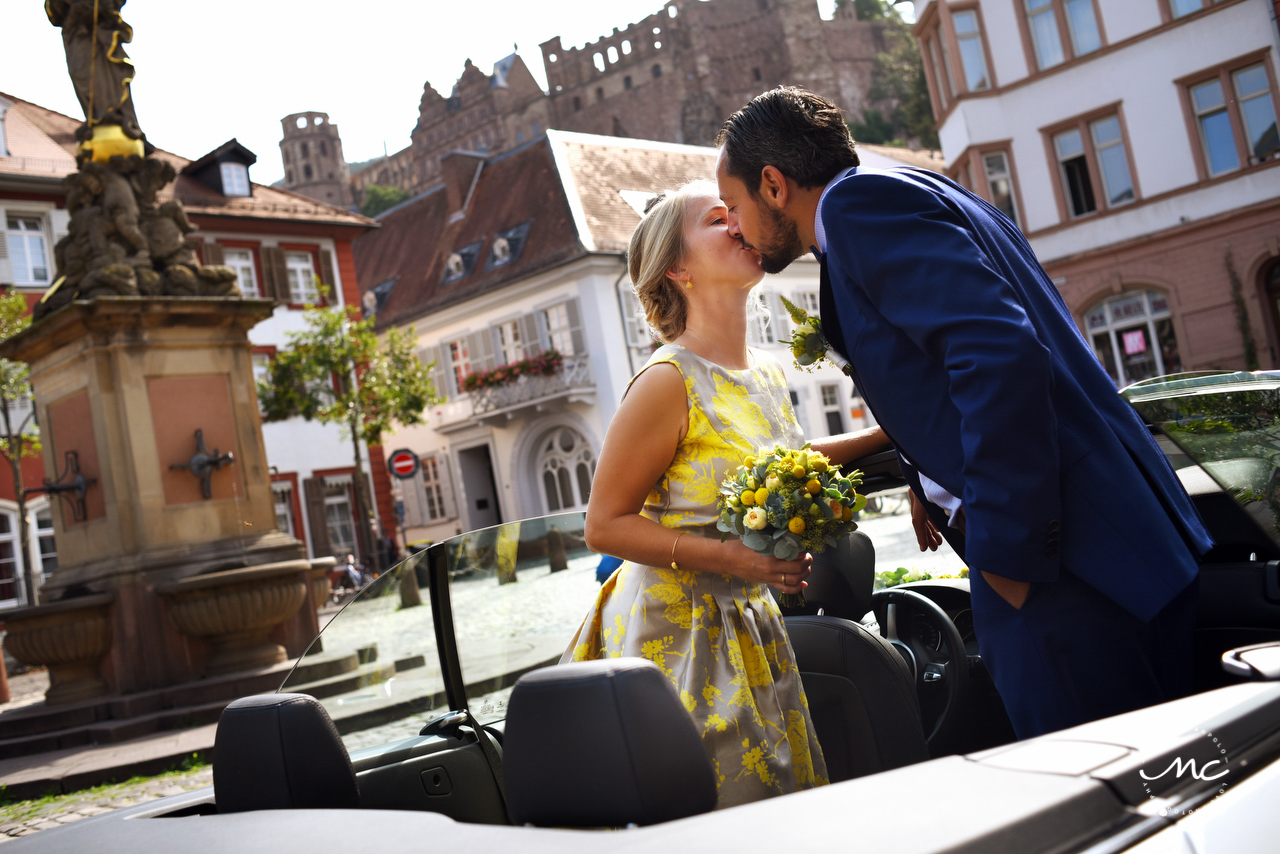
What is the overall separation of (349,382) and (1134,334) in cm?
1722

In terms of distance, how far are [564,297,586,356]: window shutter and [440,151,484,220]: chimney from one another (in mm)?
9250

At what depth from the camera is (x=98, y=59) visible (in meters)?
10.3

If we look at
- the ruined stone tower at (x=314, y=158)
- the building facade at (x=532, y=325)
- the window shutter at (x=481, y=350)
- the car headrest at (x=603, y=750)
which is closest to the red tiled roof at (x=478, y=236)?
the building facade at (x=532, y=325)

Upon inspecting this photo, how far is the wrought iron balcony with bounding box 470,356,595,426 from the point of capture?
3123cm

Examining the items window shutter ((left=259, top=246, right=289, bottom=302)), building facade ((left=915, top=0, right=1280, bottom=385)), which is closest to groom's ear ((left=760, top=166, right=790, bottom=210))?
building facade ((left=915, top=0, right=1280, bottom=385))

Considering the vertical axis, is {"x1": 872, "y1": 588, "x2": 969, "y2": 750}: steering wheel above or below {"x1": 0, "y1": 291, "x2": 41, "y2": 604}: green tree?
below

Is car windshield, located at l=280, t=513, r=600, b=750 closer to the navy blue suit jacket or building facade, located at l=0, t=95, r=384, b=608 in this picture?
the navy blue suit jacket

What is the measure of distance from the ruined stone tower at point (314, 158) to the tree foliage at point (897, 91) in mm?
49708

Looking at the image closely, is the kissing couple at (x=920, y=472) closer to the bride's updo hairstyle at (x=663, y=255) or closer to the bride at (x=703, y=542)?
the bride at (x=703, y=542)

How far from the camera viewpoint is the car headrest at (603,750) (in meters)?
1.26

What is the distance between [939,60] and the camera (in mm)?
25891

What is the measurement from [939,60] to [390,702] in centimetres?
2597

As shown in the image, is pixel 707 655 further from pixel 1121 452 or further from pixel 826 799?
pixel 826 799

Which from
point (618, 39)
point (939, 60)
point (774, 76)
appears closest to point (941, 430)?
point (939, 60)
